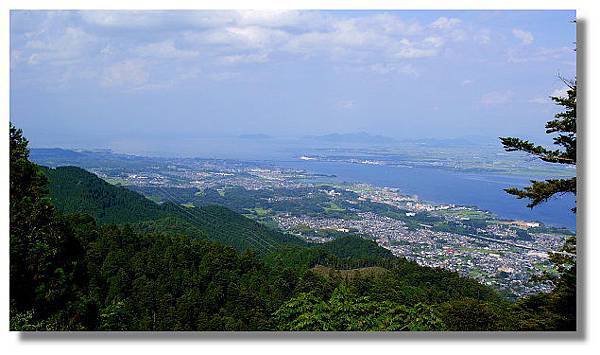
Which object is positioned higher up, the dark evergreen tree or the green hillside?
Answer: the dark evergreen tree

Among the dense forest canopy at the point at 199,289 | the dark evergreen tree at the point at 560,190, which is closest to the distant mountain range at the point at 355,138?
the dense forest canopy at the point at 199,289

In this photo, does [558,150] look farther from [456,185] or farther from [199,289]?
[199,289]

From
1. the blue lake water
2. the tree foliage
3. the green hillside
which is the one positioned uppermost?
the tree foliage

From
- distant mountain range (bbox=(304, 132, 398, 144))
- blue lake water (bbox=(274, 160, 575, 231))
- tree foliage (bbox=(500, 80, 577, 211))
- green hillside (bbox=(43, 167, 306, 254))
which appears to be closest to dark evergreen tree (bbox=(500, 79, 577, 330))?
tree foliage (bbox=(500, 80, 577, 211))

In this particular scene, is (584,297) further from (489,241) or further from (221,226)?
(221,226)

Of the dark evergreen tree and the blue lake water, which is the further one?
the blue lake water

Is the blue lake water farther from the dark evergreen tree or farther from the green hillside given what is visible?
the green hillside

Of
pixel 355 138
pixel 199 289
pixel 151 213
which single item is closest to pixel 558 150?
pixel 355 138

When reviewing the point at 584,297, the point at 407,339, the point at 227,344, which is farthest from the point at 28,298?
the point at 584,297

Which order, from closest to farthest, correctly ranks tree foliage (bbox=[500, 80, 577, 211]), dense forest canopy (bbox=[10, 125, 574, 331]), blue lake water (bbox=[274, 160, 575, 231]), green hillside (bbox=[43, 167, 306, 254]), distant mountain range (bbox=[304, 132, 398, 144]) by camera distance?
tree foliage (bbox=[500, 80, 577, 211]) < dense forest canopy (bbox=[10, 125, 574, 331]) < blue lake water (bbox=[274, 160, 575, 231]) < distant mountain range (bbox=[304, 132, 398, 144]) < green hillside (bbox=[43, 167, 306, 254])
